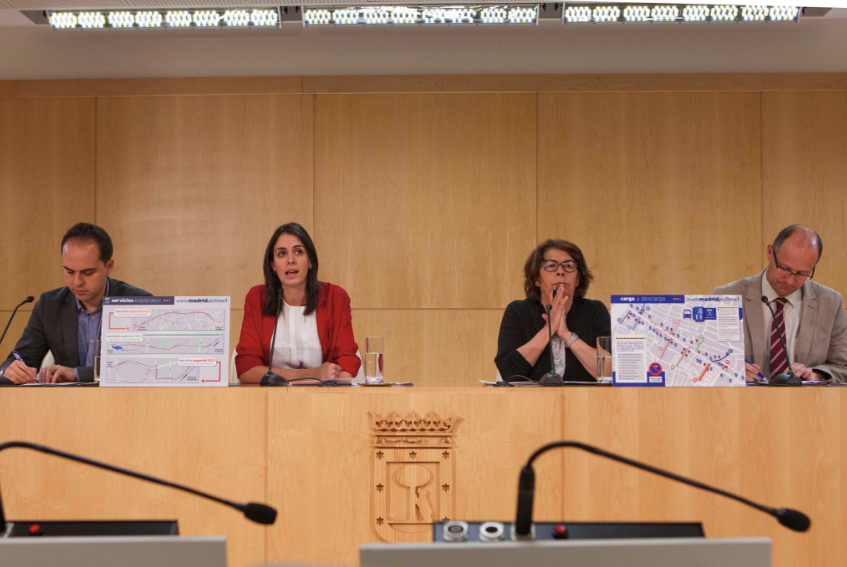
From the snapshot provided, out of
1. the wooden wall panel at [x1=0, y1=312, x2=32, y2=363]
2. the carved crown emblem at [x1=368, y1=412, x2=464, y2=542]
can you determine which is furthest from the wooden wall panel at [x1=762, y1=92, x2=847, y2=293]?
the wooden wall panel at [x1=0, y1=312, x2=32, y2=363]

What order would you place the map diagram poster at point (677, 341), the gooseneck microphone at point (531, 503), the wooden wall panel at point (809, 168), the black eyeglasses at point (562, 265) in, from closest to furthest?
the gooseneck microphone at point (531, 503)
the map diagram poster at point (677, 341)
the black eyeglasses at point (562, 265)
the wooden wall panel at point (809, 168)

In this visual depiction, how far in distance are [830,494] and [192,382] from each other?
1.89 meters

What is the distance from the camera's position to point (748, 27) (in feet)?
13.3

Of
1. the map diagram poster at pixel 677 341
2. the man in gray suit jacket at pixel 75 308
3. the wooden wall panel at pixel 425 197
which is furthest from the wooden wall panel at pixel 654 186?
the man in gray suit jacket at pixel 75 308

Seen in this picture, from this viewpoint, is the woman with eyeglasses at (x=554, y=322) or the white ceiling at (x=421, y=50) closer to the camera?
the woman with eyeglasses at (x=554, y=322)

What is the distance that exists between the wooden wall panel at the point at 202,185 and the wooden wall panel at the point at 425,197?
8.6 inches

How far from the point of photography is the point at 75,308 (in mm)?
2721

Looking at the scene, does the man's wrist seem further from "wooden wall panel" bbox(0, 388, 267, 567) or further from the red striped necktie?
"wooden wall panel" bbox(0, 388, 267, 567)

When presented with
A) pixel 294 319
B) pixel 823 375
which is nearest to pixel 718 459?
pixel 823 375

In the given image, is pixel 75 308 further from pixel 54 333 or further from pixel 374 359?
pixel 374 359

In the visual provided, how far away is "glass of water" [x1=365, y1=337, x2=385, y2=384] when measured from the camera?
2.26 meters

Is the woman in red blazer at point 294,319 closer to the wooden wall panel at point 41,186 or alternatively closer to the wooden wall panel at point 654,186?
the wooden wall panel at point 654,186

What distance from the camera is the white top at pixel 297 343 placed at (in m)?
2.69

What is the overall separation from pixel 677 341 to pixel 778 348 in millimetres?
910
